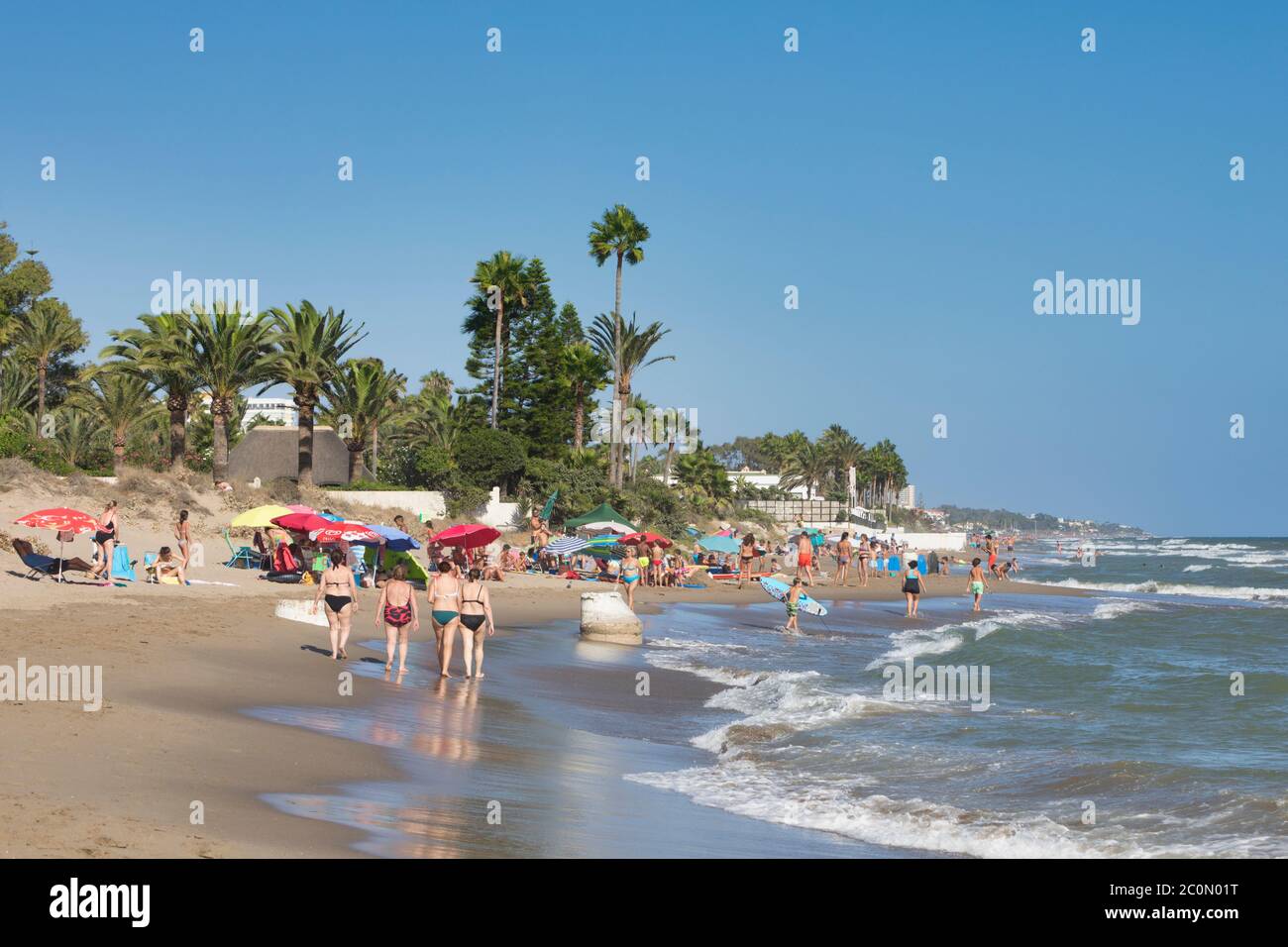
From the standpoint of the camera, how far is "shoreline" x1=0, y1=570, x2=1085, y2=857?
6.00m

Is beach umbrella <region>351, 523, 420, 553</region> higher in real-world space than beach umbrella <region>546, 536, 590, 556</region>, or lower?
higher

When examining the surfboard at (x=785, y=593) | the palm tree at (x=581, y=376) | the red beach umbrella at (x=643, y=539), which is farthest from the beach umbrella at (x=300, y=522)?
the palm tree at (x=581, y=376)

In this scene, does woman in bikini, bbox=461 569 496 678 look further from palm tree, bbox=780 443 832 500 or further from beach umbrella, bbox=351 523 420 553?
palm tree, bbox=780 443 832 500

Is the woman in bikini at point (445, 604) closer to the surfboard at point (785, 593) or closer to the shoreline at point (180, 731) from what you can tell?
the shoreline at point (180, 731)

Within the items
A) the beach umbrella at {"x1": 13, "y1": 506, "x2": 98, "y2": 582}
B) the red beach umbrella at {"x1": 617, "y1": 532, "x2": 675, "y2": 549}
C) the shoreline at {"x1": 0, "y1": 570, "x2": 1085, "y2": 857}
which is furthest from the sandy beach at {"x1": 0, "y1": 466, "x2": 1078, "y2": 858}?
the red beach umbrella at {"x1": 617, "y1": 532, "x2": 675, "y2": 549}

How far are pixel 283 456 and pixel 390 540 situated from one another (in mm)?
25960

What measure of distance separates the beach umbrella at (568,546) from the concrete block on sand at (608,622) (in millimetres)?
11874

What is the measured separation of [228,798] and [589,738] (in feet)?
15.2

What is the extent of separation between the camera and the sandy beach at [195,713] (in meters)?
6.08

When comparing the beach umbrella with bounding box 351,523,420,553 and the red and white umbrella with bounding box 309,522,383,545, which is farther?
the beach umbrella with bounding box 351,523,420,553

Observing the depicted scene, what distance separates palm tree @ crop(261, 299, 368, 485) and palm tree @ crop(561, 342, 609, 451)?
54.3 feet

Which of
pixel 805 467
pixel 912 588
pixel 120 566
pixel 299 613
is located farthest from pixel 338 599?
pixel 805 467

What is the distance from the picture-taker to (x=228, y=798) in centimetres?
700
